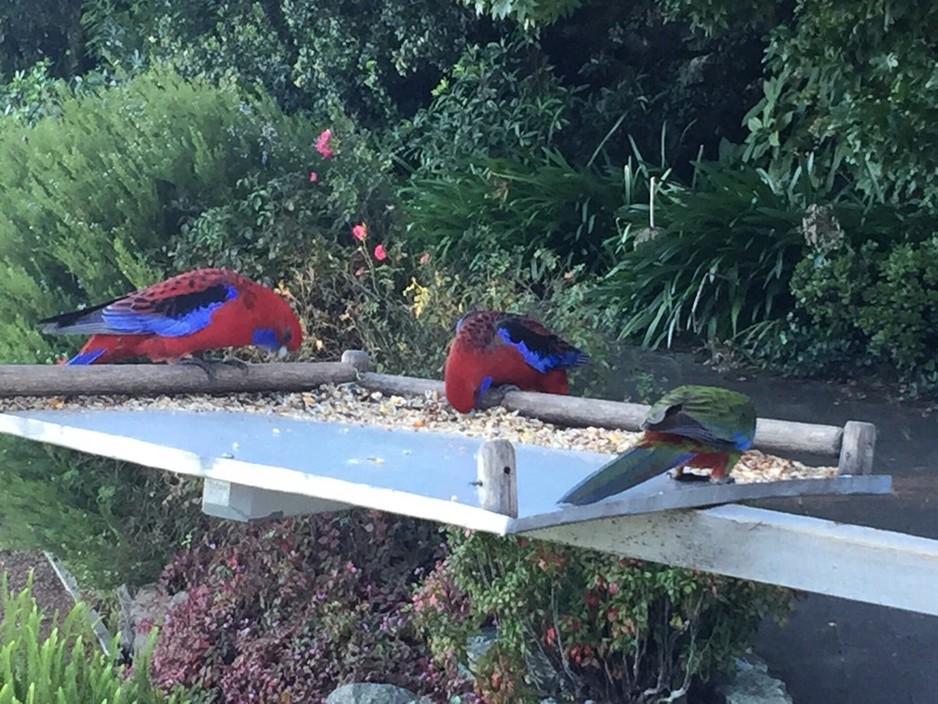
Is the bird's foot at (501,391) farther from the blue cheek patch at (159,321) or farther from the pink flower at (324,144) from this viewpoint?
the pink flower at (324,144)

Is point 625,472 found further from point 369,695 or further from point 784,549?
point 369,695

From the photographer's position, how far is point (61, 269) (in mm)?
5324

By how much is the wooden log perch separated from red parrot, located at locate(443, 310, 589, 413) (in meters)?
0.48

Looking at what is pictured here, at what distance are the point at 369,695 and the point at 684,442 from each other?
2.07 metres

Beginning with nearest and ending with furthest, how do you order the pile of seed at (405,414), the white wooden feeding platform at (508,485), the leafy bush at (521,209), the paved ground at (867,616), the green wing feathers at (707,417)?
the white wooden feeding platform at (508,485)
the green wing feathers at (707,417)
the pile of seed at (405,414)
the paved ground at (867,616)
the leafy bush at (521,209)

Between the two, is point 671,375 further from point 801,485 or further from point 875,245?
point 801,485

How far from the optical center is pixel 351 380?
13.2ft

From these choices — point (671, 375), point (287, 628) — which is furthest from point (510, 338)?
point (671, 375)

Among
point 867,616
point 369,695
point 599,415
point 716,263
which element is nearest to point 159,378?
point 599,415

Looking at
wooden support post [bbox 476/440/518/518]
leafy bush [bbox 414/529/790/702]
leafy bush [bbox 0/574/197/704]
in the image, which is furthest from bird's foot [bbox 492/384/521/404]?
wooden support post [bbox 476/440/518/518]

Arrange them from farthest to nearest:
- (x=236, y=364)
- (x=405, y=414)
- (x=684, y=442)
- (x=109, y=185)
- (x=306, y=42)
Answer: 1. (x=306, y=42)
2. (x=109, y=185)
3. (x=236, y=364)
4. (x=405, y=414)
5. (x=684, y=442)

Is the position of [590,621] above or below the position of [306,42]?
below

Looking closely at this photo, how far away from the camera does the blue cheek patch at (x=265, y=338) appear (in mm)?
3796

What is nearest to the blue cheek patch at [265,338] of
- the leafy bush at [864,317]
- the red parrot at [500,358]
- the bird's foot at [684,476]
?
the red parrot at [500,358]
